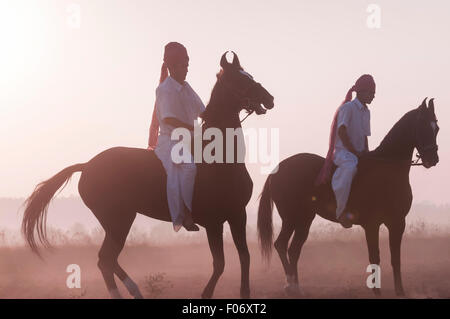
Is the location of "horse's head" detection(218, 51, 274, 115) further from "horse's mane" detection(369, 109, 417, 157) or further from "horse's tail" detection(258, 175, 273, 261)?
"horse's tail" detection(258, 175, 273, 261)

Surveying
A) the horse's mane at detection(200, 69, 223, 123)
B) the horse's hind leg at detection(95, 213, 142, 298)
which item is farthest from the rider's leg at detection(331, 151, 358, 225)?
the horse's hind leg at detection(95, 213, 142, 298)

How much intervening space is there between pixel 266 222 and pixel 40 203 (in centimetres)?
440

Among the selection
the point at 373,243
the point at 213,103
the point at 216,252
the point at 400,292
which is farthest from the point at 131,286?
the point at 400,292

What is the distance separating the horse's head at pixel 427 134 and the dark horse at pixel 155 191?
3.14 m

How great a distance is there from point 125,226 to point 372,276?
4.25 metres

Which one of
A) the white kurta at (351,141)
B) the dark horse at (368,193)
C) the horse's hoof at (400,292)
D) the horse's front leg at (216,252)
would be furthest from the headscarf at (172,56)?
the horse's hoof at (400,292)

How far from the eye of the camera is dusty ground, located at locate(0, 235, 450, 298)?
439 inches

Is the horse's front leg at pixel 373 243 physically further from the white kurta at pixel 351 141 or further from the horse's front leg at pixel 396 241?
the white kurta at pixel 351 141

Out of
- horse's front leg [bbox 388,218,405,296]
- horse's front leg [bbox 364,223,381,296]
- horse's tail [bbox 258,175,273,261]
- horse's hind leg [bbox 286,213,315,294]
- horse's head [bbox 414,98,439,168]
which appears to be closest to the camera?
horse's head [bbox 414,98,439,168]

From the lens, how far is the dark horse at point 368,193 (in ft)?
35.3

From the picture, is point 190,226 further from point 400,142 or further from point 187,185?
point 400,142
